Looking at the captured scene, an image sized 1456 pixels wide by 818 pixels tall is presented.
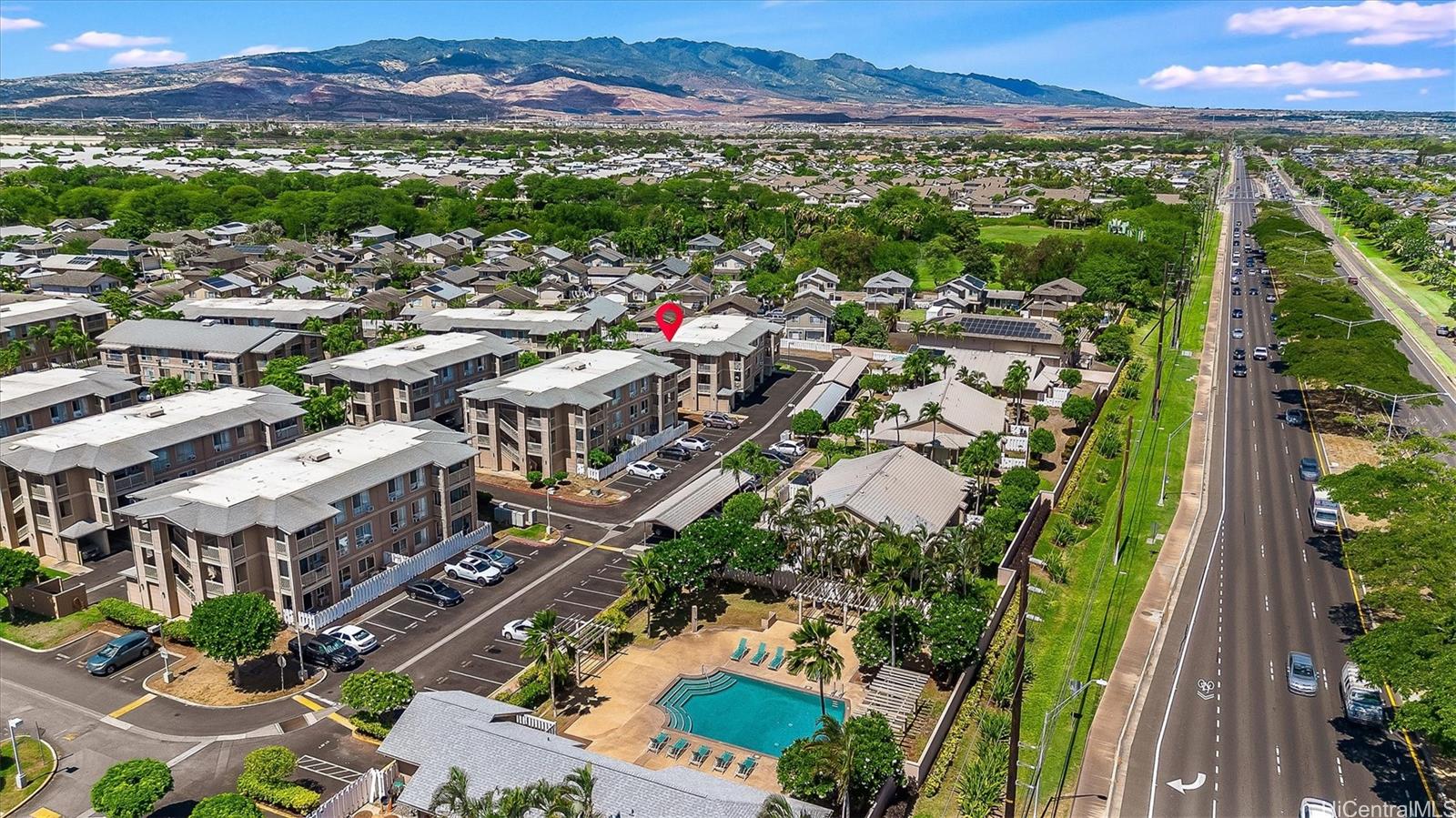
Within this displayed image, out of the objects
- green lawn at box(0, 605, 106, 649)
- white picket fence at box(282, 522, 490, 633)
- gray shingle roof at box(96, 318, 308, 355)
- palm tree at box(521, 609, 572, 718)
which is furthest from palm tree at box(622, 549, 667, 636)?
gray shingle roof at box(96, 318, 308, 355)

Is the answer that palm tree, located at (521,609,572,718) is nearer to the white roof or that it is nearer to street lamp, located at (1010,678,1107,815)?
the white roof

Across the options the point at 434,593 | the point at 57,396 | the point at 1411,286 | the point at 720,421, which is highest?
the point at 57,396

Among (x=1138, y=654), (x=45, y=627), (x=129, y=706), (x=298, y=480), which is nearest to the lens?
(x=129, y=706)

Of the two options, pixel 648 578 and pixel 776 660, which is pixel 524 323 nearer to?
pixel 648 578

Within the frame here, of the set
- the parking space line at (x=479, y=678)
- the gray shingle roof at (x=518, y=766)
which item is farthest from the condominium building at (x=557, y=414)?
the gray shingle roof at (x=518, y=766)

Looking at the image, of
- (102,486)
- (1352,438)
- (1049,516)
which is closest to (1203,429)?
(1352,438)

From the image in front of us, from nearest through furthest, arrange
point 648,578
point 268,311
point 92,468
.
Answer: point 648,578 → point 92,468 → point 268,311

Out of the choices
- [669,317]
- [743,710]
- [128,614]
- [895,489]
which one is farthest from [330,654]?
[669,317]

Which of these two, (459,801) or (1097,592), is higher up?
(459,801)
